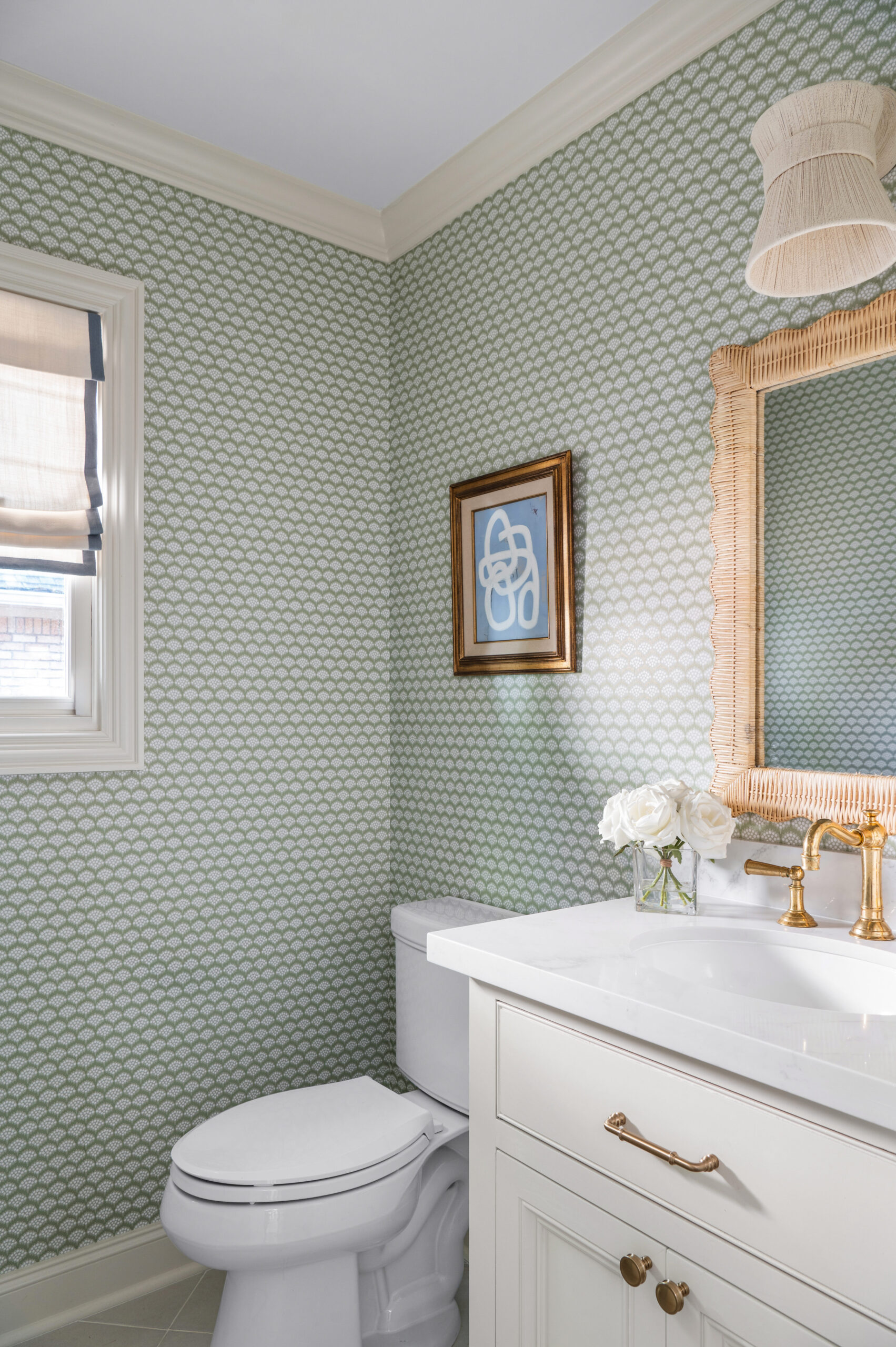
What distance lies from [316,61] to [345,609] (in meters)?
1.20

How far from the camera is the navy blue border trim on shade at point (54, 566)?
1.82 metres

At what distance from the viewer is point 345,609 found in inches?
90.2

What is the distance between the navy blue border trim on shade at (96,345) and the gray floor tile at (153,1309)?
201cm

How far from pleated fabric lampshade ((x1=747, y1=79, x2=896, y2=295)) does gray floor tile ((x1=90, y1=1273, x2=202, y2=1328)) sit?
2.23 m

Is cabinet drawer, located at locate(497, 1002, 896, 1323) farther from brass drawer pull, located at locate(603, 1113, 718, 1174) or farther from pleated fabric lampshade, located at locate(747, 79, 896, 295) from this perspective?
pleated fabric lampshade, located at locate(747, 79, 896, 295)

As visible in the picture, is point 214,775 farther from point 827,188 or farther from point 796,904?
point 827,188

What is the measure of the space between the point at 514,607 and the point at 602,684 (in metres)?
0.30

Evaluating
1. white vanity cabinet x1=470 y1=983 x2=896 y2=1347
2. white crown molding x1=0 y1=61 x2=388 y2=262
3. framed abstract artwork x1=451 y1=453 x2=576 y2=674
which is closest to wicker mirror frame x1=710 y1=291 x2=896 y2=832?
framed abstract artwork x1=451 y1=453 x2=576 y2=674

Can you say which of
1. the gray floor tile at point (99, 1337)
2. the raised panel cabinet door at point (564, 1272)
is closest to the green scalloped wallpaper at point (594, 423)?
the raised panel cabinet door at point (564, 1272)

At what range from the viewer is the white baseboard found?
173 cm

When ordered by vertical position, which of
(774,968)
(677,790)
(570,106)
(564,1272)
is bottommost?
(564,1272)

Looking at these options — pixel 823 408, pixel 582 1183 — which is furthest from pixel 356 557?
pixel 582 1183

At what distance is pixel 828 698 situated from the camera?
135 cm

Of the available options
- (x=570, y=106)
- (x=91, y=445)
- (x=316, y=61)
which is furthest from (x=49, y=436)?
(x=570, y=106)
